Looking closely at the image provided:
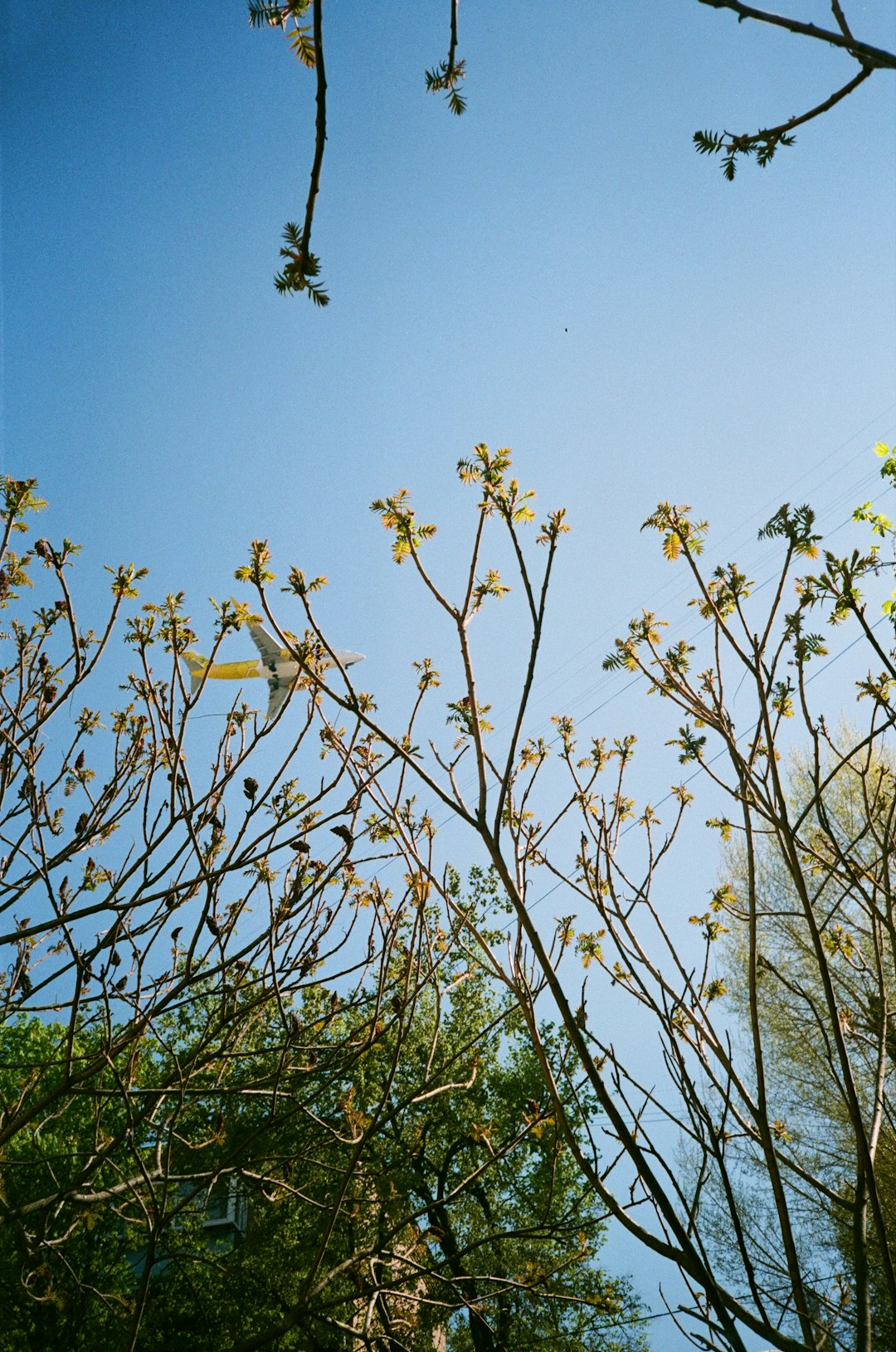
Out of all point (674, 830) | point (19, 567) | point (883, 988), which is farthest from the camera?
point (19, 567)

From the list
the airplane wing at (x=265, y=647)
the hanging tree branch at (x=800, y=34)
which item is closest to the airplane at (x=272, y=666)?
the airplane wing at (x=265, y=647)

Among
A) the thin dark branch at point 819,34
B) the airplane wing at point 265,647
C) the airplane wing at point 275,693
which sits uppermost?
the airplane wing at point 265,647

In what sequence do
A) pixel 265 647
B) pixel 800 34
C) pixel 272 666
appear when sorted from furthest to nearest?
1. pixel 265 647
2. pixel 272 666
3. pixel 800 34

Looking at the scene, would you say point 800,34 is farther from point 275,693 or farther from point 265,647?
point 265,647

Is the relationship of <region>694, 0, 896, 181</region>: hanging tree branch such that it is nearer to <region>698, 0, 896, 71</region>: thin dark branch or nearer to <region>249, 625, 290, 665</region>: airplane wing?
<region>698, 0, 896, 71</region>: thin dark branch

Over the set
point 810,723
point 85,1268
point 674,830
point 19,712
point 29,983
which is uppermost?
point 19,712

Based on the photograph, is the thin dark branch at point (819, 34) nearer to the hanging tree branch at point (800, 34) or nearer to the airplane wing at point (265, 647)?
the hanging tree branch at point (800, 34)

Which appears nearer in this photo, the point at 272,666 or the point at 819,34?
the point at 819,34

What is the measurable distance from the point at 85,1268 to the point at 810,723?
46.1 ft

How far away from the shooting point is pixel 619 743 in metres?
4.25

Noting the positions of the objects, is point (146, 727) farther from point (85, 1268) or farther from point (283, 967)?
point (85, 1268)

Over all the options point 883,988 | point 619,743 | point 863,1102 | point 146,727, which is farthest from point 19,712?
point 863,1102

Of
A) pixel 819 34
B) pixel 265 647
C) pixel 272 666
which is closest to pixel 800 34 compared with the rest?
pixel 819 34

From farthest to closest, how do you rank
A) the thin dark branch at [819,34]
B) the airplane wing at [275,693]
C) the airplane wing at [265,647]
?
the airplane wing at [265,647] < the airplane wing at [275,693] < the thin dark branch at [819,34]
